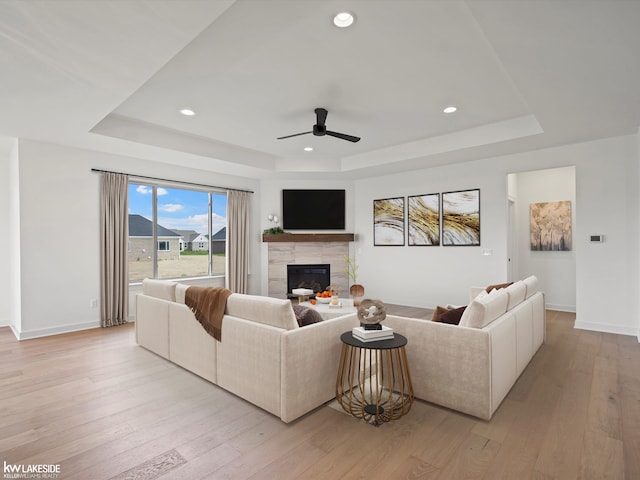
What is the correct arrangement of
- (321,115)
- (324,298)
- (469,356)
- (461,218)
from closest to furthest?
(469,356)
(321,115)
(324,298)
(461,218)

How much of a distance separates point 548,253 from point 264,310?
5.88 metres

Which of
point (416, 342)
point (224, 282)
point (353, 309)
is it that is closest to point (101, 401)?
point (416, 342)

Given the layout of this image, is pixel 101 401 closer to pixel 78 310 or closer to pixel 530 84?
pixel 78 310

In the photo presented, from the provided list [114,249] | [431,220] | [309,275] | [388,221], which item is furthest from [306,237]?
[114,249]

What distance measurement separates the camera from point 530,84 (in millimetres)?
3068

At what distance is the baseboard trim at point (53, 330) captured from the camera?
445 centimetres

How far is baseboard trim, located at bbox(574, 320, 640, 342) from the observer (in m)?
4.53

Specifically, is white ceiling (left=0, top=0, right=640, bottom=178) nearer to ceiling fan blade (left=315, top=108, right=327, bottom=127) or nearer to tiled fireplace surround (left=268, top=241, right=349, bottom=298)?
ceiling fan blade (left=315, top=108, right=327, bottom=127)

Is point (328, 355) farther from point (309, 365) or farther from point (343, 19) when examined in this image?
point (343, 19)

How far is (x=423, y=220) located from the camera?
21.2 ft

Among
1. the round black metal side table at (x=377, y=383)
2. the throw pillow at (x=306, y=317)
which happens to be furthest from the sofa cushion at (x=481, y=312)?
the throw pillow at (x=306, y=317)

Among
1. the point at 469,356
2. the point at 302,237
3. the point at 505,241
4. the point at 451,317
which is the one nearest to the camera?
the point at 469,356

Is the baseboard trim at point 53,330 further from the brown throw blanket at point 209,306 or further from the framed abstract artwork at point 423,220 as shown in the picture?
the framed abstract artwork at point 423,220

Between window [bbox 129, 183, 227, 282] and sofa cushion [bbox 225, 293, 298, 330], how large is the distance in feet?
12.0
